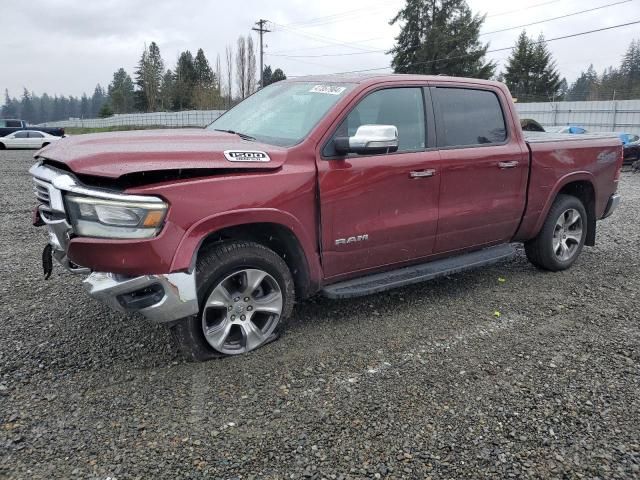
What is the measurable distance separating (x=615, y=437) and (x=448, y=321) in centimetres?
159

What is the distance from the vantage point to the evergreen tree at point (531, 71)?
52281 mm

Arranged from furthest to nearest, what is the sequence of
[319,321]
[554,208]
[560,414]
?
[554,208] → [319,321] → [560,414]

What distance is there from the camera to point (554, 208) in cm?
529

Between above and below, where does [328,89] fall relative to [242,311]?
above

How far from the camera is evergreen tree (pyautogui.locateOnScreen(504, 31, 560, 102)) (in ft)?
172

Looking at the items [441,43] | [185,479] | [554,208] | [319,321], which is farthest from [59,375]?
[441,43]

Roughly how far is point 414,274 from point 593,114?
1022 inches

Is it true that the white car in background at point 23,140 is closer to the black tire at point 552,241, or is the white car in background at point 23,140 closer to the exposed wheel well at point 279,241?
the black tire at point 552,241

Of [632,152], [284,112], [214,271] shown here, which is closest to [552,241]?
[284,112]

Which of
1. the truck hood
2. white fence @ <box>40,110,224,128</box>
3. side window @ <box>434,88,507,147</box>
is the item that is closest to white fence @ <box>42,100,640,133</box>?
white fence @ <box>40,110,224,128</box>

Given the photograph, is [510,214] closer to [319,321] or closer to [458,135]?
[458,135]

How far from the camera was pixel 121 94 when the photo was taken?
7494cm

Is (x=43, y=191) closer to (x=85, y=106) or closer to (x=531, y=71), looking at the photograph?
(x=531, y=71)

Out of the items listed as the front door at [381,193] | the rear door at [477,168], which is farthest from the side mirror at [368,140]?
the rear door at [477,168]
